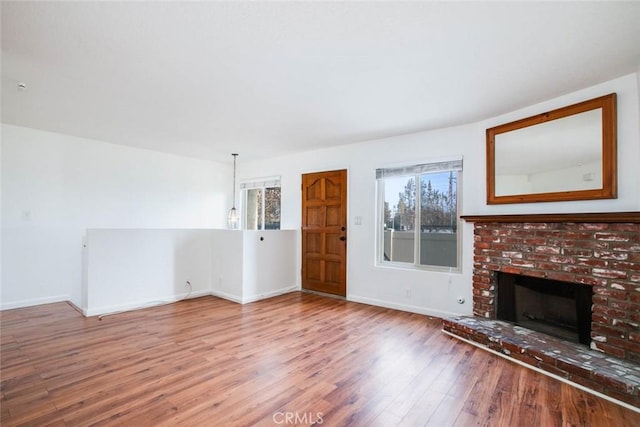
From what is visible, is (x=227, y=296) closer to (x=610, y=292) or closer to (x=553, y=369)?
(x=553, y=369)

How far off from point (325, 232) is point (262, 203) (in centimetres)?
183

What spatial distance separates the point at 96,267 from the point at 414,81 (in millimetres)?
4174

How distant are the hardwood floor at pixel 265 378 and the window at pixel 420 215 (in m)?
0.92

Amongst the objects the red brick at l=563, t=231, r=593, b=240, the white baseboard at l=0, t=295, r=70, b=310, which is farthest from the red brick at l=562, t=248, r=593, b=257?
the white baseboard at l=0, t=295, r=70, b=310

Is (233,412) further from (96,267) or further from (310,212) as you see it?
(310,212)

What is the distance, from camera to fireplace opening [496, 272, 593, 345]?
2.71 m

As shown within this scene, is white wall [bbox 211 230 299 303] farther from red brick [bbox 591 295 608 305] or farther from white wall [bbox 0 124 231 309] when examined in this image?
red brick [bbox 591 295 608 305]

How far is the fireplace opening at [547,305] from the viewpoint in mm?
2705

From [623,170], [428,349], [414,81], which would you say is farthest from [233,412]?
[623,170]

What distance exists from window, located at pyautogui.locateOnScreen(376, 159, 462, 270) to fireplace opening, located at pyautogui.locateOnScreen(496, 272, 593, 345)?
64cm

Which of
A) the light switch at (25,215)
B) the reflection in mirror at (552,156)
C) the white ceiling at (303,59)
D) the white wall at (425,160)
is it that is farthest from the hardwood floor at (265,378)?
the white ceiling at (303,59)

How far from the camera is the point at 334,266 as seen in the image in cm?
479

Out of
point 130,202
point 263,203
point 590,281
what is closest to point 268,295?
point 263,203

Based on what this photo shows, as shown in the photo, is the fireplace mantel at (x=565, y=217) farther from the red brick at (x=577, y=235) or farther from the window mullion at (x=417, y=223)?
the window mullion at (x=417, y=223)
